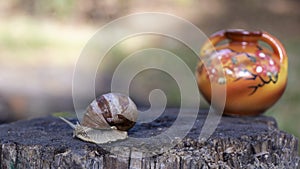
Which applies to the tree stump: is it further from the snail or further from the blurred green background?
the blurred green background

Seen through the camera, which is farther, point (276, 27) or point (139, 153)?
point (276, 27)

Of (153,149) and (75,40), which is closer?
(153,149)

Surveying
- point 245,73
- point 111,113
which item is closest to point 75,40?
point 245,73

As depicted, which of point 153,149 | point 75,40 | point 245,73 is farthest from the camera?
point 75,40

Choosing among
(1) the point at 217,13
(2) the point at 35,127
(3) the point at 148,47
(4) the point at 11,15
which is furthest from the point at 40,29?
(2) the point at 35,127

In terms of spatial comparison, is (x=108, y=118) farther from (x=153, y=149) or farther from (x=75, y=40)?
(x=75, y=40)

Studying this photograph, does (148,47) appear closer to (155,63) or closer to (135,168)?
(155,63)
